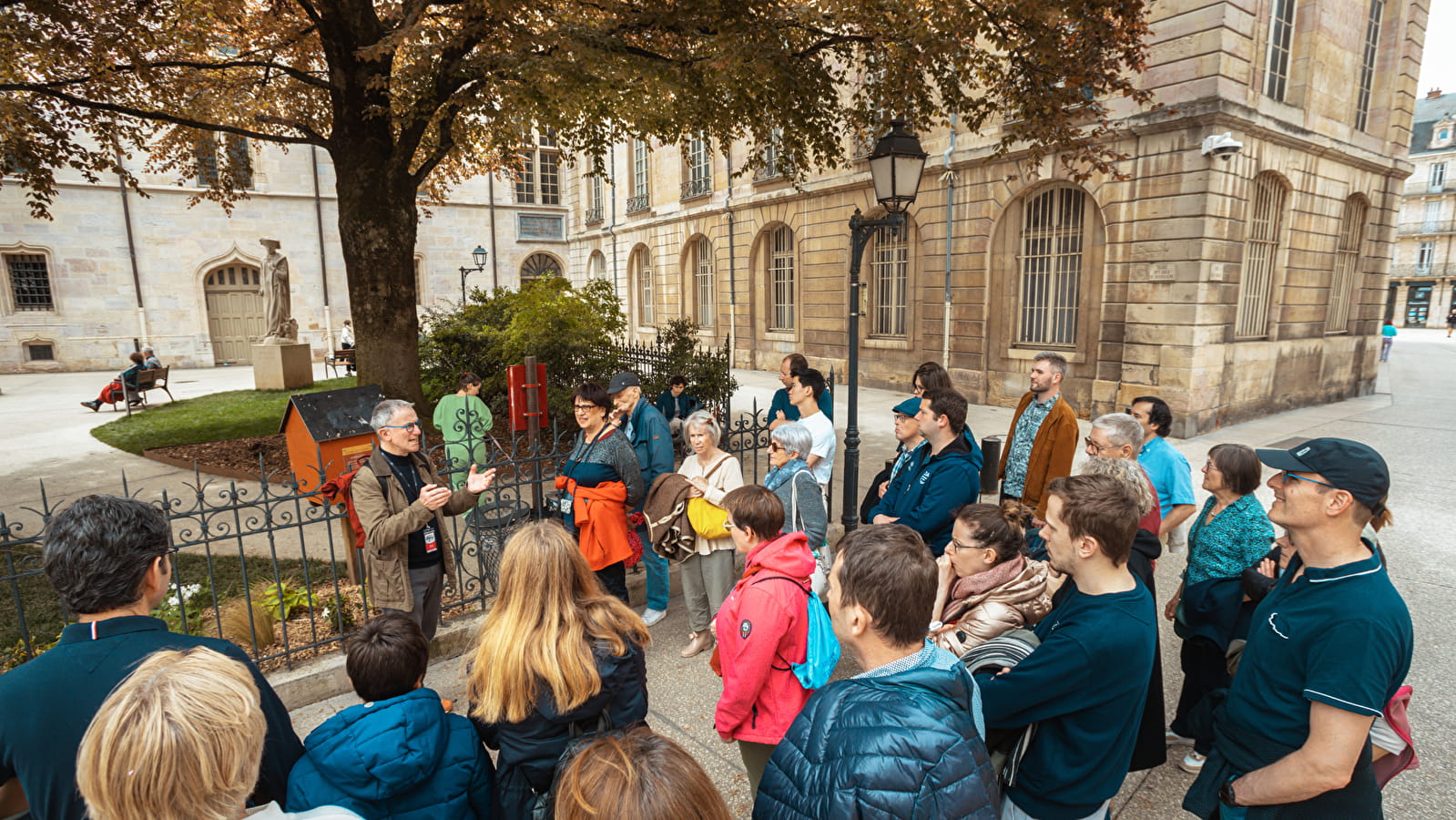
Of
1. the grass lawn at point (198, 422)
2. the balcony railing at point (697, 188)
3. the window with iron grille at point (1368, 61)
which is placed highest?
the window with iron grille at point (1368, 61)

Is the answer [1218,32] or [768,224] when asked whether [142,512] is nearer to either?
[1218,32]

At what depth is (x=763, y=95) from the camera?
342 inches

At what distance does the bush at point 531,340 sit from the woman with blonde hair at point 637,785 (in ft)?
26.6

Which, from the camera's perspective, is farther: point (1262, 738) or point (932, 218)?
point (932, 218)

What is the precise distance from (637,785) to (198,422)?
1388 cm

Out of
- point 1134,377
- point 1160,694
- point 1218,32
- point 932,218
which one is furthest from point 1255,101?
point 1160,694

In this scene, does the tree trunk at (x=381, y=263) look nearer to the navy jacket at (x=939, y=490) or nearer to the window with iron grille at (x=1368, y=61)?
the navy jacket at (x=939, y=490)

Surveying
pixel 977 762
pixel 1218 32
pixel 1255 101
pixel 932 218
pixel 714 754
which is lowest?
pixel 714 754

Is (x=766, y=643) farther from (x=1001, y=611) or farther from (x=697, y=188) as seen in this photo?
(x=697, y=188)

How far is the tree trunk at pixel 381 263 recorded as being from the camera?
868 centimetres

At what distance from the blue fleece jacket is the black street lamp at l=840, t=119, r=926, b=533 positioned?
12.9 feet

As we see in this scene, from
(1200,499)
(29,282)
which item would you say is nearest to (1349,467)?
(1200,499)

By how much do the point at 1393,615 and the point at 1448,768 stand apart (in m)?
2.65

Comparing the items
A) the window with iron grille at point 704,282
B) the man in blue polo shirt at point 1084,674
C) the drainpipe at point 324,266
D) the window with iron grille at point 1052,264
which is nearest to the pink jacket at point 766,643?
the man in blue polo shirt at point 1084,674
